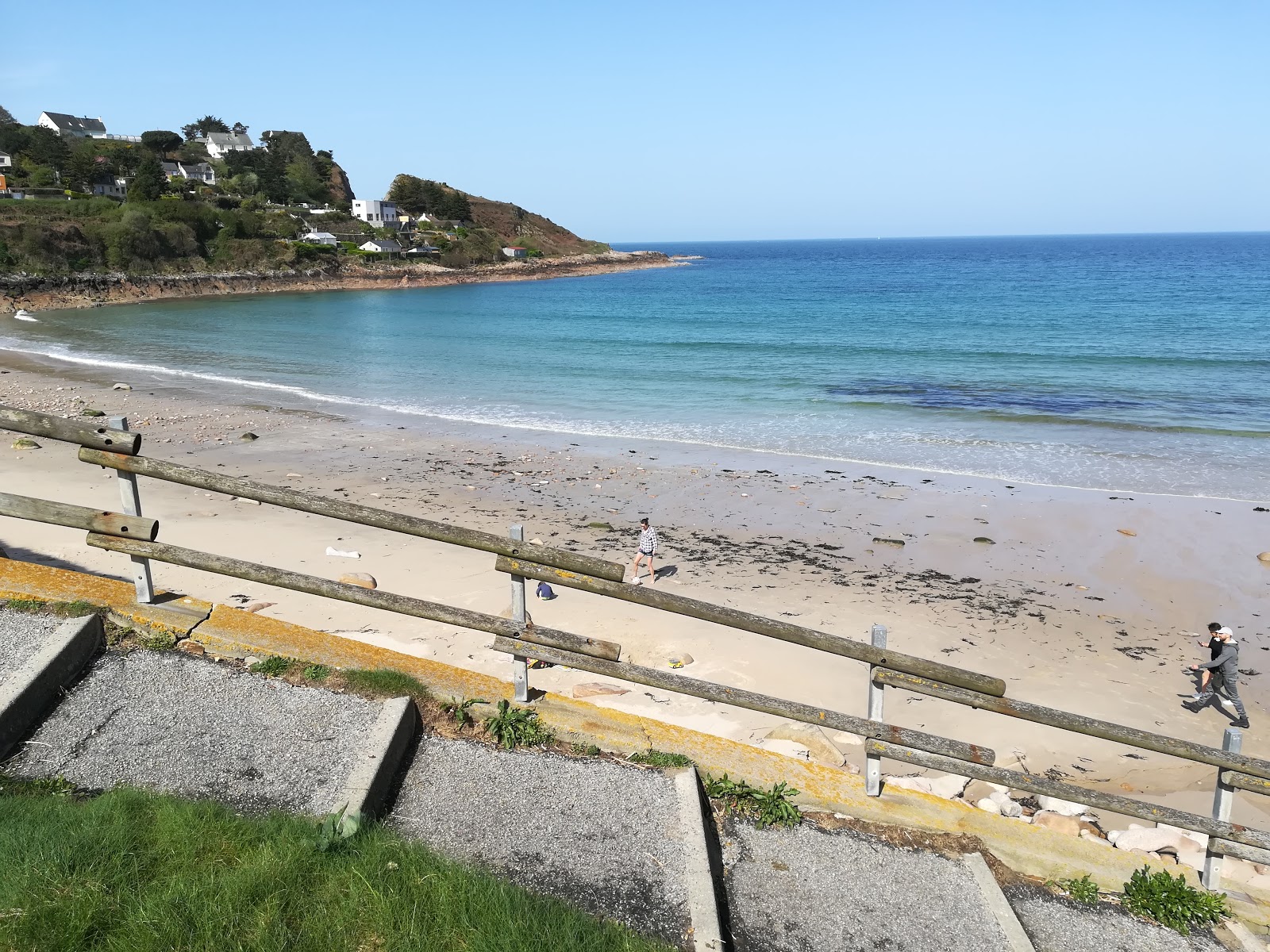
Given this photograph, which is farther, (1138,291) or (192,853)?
(1138,291)

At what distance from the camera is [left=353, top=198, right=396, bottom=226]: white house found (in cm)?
12150

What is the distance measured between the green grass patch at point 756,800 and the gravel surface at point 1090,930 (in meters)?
1.11

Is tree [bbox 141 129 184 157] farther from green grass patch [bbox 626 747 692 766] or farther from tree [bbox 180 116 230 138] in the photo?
green grass patch [bbox 626 747 692 766]

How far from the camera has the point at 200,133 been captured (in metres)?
145

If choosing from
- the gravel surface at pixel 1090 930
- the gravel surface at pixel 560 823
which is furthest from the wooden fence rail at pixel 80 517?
the gravel surface at pixel 1090 930

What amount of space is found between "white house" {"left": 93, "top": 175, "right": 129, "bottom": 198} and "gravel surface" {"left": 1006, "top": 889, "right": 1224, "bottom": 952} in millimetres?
117830

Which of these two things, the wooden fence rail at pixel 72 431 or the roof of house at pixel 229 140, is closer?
the wooden fence rail at pixel 72 431

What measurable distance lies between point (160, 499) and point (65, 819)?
13403 mm

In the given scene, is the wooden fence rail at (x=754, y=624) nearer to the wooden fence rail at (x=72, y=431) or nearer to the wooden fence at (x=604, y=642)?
the wooden fence at (x=604, y=642)

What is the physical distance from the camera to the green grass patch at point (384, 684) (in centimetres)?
486

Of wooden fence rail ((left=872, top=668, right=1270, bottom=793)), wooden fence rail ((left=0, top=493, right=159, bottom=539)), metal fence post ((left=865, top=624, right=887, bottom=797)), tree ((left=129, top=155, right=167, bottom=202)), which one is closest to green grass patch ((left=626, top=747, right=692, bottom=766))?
metal fence post ((left=865, top=624, right=887, bottom=797))

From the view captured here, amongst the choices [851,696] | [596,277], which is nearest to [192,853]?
[851,696]

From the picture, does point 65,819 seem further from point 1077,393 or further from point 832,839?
point 1077,393

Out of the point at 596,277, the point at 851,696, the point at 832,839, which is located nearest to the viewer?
the point at 832,839
